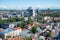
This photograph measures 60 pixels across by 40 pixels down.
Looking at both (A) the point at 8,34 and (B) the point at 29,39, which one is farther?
(A) the point at 8,34

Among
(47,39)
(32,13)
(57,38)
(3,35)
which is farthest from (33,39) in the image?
(32,13)

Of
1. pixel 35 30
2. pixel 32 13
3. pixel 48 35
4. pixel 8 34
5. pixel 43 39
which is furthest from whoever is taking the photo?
pixel 32 13

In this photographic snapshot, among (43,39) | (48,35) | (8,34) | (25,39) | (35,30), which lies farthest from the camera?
(35,30)

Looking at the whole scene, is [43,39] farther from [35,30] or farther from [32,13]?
[32,13]

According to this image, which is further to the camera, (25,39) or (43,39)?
(43,39)

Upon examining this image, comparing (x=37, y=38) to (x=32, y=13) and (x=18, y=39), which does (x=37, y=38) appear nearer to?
(x=18, y=39)

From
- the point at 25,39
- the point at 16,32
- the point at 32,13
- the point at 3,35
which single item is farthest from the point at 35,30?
the point at 32,13

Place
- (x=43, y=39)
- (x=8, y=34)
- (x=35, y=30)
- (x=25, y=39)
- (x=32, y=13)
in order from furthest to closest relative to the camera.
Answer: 1. (x=32, y=13)
2. (x=35, y=30)
3. (x=8, y=34)
4. (x=43, y=39)
5. (x=25, y=39)

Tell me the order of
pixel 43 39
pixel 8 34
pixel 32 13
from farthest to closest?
pixel 32 13 < pixel 8 34 < pixel 43 39
